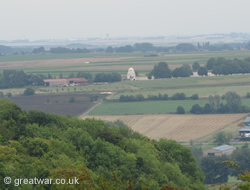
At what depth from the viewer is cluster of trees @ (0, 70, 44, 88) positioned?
9731 centimetres

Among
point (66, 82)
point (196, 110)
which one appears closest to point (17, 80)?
point (66, 82)

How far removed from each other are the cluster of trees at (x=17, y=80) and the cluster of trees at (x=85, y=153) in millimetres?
62421

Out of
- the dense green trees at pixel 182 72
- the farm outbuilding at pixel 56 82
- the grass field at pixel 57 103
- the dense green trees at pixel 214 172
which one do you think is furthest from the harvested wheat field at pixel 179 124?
the dense green trees at pixel 182 72

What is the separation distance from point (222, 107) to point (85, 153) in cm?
Answer: 4206

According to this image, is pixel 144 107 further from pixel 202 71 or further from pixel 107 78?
→ pixel 202 71

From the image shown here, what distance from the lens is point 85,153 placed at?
28.3 meters

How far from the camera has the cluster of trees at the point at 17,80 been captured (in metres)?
97.3

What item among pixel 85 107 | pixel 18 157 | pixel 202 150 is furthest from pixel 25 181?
pixel 85 107

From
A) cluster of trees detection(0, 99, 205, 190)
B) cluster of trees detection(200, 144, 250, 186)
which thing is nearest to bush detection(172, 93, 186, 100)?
cluster of trees detection(200, 144, 250, 186)

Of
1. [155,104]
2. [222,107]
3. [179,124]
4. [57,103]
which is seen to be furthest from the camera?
[57,103]

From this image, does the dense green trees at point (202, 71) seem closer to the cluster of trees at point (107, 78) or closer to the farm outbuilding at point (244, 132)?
the cluster of trees at point (107, 78)

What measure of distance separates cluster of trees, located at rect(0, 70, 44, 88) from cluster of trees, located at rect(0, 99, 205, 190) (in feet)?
205

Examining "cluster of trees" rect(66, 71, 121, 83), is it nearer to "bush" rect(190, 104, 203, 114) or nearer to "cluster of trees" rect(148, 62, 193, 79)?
"cluster of trees" rect(148, 62, 193, 79)

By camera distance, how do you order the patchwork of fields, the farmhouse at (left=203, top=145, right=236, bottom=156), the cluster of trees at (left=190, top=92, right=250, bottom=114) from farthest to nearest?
the cluster of trees at (left=190, top=92, right=250, bottom=114) → the patchwork of fields → the farmhouse at (left=203, top=145, right=236, bottom=156)
